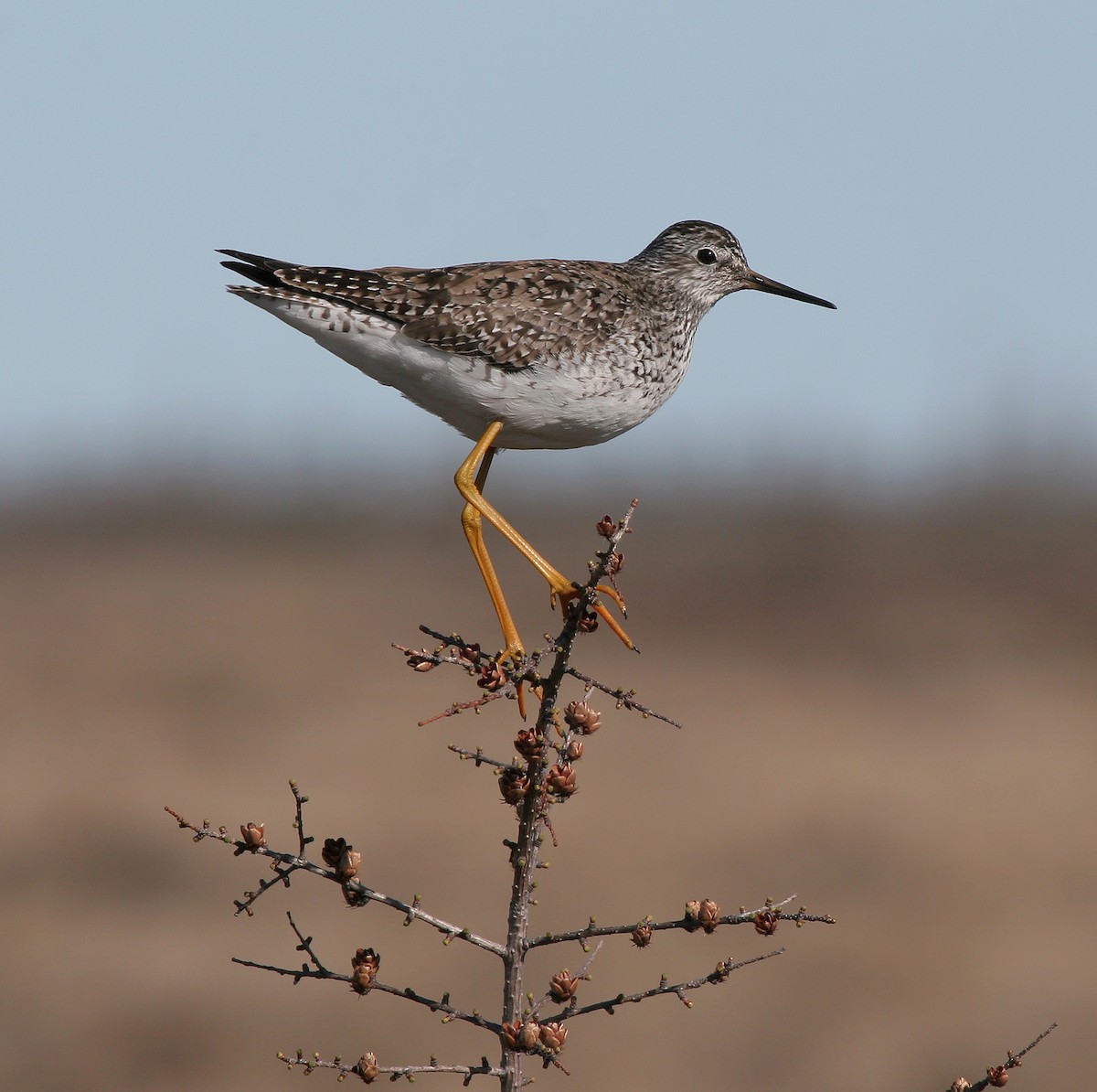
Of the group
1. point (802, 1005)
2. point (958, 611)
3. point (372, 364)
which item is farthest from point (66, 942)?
point (958, 611)

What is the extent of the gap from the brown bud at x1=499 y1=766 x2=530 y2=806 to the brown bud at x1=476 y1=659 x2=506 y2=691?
0.60 meters

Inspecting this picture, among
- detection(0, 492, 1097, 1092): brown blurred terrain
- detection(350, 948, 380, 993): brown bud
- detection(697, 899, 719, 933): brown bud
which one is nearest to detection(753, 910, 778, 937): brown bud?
detection(697, 899, 719, 933): brown bud

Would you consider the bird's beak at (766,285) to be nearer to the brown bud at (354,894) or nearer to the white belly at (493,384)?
the white belly at (493,384)

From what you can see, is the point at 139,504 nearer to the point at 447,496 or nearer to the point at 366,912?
the point at 447,496

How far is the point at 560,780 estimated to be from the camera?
4504 millimetres

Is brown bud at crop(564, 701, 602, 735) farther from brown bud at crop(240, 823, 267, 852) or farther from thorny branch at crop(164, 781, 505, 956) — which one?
brown bud at crop(240, 823, 267, 852)

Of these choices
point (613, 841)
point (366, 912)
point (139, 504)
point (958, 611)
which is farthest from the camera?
point (139, 504)

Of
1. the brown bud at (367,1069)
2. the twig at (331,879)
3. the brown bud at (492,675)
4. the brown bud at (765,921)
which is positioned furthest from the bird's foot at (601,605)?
the brown bud at (367,1069)

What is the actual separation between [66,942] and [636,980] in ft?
25.4

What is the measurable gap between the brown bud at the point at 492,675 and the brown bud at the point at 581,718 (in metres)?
0.63

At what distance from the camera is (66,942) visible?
19.2 metres

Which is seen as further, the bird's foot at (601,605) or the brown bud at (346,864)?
the bird's foot at (601,605)

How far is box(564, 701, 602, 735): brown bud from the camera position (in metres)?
4.54

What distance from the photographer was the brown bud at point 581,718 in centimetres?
454
